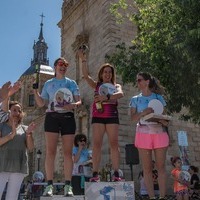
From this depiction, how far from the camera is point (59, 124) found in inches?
210

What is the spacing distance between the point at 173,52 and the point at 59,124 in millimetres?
5381

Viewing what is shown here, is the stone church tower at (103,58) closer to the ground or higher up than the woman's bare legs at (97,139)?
higher up

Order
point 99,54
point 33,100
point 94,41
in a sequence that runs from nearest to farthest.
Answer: point 99,54, point 94,41, point 33,100

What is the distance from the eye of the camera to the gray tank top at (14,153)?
4.91 m

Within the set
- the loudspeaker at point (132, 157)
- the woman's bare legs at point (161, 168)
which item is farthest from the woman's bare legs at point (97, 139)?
the loudspeaker at point (132, 157)

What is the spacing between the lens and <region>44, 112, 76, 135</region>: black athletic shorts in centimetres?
529

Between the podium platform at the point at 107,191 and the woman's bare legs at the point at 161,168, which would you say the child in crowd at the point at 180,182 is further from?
the podium platform at the point at 107,191

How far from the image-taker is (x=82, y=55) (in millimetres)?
5895

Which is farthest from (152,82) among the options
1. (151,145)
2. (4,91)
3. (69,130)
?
(4,91)

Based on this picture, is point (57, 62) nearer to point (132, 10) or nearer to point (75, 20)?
point (132, 10)

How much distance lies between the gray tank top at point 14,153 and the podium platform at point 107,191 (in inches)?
27.8

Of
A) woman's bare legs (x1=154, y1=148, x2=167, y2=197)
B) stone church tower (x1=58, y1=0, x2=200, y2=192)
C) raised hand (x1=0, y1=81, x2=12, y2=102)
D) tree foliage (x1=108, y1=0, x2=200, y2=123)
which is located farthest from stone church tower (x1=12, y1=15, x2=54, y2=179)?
tree foliage (x1=108, y1=0, x2=200, y2=123)

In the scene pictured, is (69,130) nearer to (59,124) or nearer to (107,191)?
(59,124)

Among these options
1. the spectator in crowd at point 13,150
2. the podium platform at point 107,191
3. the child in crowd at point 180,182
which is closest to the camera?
the podium platform at point 107,191
